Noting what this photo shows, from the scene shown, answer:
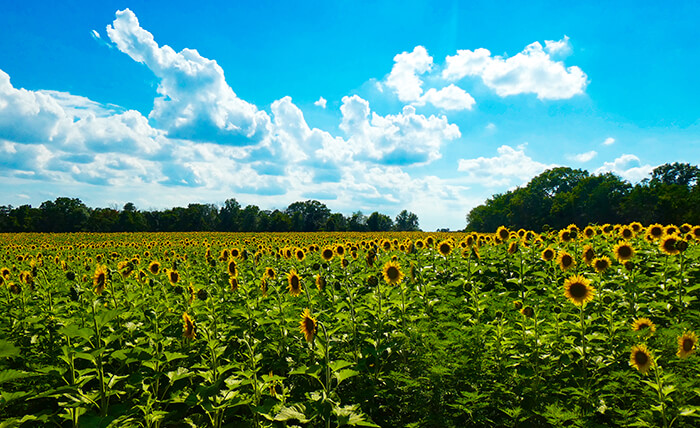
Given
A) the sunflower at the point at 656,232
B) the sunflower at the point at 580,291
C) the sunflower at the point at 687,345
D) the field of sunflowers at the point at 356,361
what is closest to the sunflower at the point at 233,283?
the field of sunflowers at the point at 356,361

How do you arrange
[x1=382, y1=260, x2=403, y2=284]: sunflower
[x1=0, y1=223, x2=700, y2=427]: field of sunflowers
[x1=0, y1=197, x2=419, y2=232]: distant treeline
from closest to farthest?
[x1=0, y1=223, x2=700, y2=427]: field of sunflowers < [x1=382, y1=260, x2=403, y2=284]: sunflower < [x1=0, y1=197, x2=419, y2=232]: distant treeline

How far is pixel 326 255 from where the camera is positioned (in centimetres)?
725

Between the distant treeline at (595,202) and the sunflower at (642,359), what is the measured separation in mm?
54883

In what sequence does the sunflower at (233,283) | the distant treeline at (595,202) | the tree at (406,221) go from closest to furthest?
the sunflower at (233,283)
the distant treeline at (595,202)
the tree at (406,221)

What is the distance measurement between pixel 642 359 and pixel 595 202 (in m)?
73.3

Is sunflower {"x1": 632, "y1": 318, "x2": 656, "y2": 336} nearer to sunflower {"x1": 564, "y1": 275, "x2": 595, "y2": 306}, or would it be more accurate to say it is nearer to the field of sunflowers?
the field of sunflowers

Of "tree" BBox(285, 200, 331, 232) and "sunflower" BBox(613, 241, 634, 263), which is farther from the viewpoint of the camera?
"tree" BBox(285, 200, 331, 232)

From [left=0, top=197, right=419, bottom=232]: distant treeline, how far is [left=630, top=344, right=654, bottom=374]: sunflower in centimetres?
8038

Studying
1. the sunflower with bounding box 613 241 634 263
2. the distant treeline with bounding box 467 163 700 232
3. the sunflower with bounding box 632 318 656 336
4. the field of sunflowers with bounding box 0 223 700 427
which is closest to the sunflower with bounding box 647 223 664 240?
the field of sunflowers with bounding box 0 223 700 427

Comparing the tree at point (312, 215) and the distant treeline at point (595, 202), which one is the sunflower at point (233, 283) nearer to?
the distant treeline at point (595, 202)

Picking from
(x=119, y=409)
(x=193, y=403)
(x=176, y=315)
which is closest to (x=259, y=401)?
Answer: (x=193, y=403)

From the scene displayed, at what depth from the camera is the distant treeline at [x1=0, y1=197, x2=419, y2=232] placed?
72469 mm

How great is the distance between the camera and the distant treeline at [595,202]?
5412 cm

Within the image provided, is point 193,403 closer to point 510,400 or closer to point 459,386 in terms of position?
point 459,386
